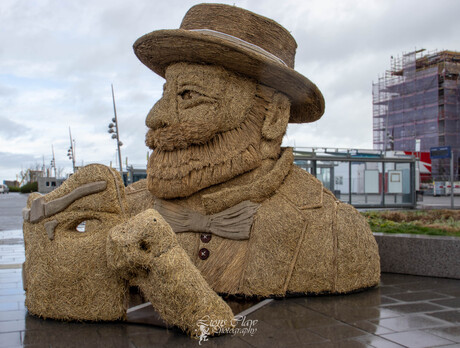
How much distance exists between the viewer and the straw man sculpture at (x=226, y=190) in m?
3.63

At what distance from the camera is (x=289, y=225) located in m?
Result: 4.11

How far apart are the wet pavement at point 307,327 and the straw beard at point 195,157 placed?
3.99 ft

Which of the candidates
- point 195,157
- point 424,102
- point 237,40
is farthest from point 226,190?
point 424,102

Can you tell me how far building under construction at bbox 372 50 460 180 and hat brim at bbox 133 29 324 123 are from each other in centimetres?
2743

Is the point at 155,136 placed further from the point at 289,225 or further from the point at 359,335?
the point at 359,335

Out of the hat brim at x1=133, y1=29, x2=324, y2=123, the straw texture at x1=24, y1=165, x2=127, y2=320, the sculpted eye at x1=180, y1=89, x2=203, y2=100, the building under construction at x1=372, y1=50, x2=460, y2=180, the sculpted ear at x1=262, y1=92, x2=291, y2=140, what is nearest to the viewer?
the straw texture at x1=24, y1=165, x2=127, y2=320

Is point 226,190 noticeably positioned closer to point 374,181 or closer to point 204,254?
point 204,254

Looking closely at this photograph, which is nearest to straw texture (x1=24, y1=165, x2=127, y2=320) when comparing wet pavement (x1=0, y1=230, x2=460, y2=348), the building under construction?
wet pavement (x1=0, y1=230, x2=460, y2=348)

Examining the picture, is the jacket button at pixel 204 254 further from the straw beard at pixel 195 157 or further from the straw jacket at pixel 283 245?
the straw beard at pixel 195 157

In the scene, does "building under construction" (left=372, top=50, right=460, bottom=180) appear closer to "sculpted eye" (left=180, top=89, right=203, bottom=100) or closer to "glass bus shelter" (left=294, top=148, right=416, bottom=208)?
"glass bus shelter" (left=294, top=148, right=416, bottom=208)

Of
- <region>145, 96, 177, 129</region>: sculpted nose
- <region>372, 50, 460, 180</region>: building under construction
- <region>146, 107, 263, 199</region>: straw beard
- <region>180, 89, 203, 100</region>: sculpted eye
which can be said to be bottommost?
<region>146, 107, 263, 199</region>: straw beard

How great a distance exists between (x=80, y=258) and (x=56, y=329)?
53 centimetres

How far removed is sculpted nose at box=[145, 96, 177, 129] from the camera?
4.18 m

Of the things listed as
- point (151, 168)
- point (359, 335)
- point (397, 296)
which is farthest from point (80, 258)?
point (397, 296)
